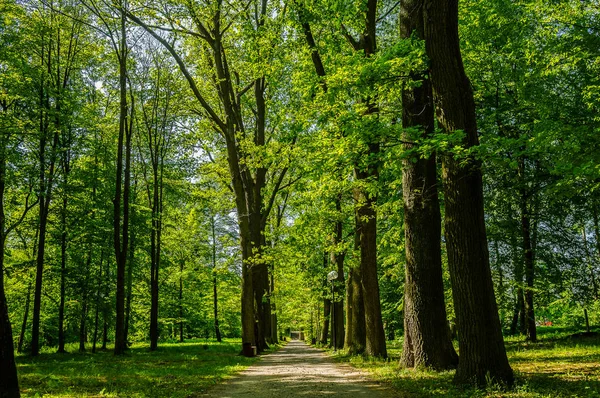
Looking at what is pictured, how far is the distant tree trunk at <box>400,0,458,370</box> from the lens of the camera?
30.6ft

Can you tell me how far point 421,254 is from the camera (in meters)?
9.62

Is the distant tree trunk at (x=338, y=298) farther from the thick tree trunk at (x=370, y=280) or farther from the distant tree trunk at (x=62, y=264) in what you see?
the distant tree trunk at (x=62, y=264)

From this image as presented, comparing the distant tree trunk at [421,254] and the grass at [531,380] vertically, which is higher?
the distant tree trunk at [421,254]

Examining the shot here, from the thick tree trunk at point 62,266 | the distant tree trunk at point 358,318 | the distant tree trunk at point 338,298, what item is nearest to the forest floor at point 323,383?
the distant tree trunk at point 358,318

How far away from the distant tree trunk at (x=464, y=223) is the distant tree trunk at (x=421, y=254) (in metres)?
1.73

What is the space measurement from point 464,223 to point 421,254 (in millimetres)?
2554

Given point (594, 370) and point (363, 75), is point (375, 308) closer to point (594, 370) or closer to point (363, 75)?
point (594, 370)

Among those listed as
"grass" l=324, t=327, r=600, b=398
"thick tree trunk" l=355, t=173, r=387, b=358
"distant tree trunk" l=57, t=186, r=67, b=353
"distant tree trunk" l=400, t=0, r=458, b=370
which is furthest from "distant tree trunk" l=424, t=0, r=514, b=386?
"distant tree trunk" l=57, t=186, r=67, b=353

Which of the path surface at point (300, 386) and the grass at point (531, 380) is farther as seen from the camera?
the path surface at point (300, 386)

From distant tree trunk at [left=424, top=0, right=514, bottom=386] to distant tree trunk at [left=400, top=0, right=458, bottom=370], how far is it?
1729mm

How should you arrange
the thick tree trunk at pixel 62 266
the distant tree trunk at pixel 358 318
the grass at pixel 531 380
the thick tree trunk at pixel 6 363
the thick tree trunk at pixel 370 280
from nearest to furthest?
the thick tree trunk at pixel 6 363 → the grass at pixel 531 380 → the thick tree trunk at pixel 370 280 → the distant tree trunk at pixel 358 318 → the thick tree trunk at pixel 62 266

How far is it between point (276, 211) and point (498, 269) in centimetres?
1696

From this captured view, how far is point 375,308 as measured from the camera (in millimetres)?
13492

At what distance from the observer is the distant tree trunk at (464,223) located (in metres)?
6.98
